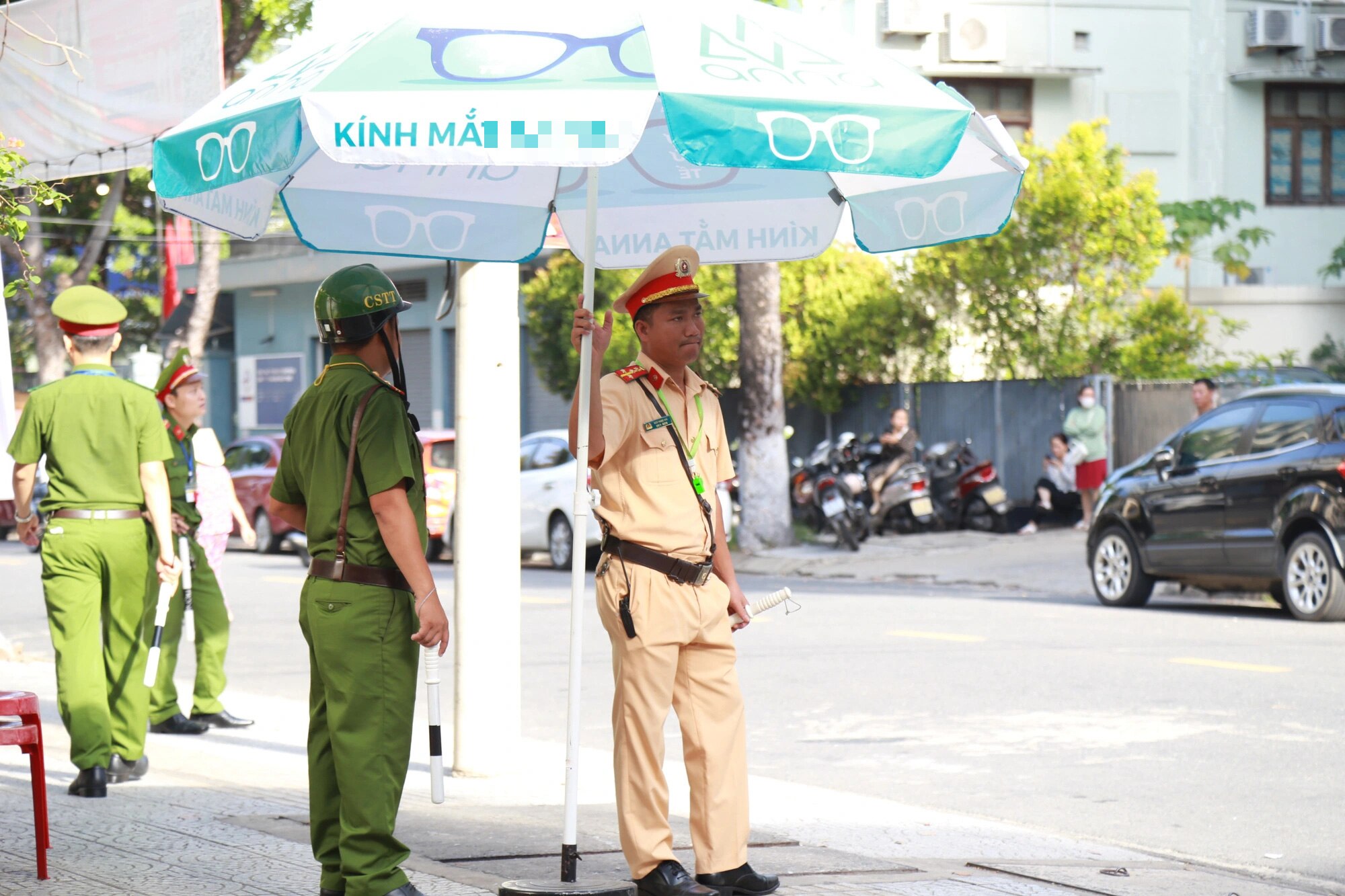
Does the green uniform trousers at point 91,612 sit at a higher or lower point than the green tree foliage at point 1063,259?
lower

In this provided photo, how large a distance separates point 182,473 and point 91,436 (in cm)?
162

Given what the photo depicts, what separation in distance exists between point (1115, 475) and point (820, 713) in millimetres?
6758

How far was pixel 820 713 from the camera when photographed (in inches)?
387

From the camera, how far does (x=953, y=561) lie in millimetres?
19547

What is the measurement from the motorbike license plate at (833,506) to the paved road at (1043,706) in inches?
192

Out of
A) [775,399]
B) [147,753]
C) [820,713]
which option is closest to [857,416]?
[775,399]

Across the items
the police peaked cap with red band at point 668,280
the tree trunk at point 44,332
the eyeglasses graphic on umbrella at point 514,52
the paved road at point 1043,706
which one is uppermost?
the tree trunk at point 44,332

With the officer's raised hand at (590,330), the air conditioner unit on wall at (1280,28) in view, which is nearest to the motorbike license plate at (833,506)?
the air conditioner unit on wall at (1280,28)

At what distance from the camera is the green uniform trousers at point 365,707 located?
4.88m


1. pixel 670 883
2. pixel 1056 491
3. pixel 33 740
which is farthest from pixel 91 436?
pixel 1056 491

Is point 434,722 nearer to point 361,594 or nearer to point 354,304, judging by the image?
point 361,594

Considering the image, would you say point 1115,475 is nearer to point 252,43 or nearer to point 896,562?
point 896,562

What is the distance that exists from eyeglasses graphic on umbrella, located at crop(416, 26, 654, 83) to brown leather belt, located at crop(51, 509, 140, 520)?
10.7 ft

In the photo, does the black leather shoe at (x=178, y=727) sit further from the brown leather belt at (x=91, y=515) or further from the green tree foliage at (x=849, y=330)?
the green tree foliage at (x=849, y=330)
